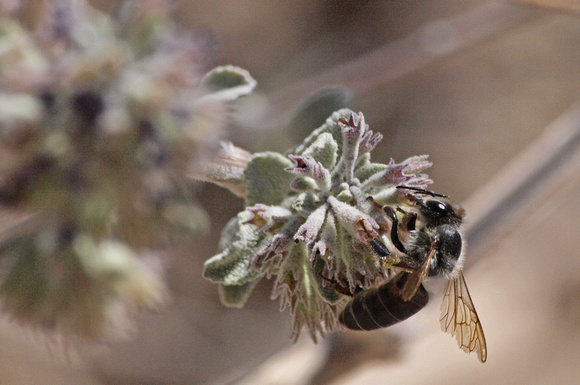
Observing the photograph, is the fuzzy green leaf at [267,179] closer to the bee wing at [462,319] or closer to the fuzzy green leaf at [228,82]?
the fuzzy green leaf at [228,82]

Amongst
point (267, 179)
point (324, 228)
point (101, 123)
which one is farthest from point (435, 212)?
point (101, 123)

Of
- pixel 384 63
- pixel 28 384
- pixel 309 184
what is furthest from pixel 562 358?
pixel 28 384

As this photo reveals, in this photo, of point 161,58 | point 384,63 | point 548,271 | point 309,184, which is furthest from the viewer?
point 548,271

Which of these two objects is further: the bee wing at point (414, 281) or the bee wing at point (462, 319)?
the bee wing at point (462, 319)

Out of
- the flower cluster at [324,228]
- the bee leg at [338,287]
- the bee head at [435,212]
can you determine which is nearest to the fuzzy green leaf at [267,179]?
the flower cluster at [324,228]

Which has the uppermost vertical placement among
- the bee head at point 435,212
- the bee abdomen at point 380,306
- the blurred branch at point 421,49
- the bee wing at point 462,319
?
the blurred branch at point 421,49

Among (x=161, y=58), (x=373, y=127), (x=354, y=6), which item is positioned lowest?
(x=161, y=58)

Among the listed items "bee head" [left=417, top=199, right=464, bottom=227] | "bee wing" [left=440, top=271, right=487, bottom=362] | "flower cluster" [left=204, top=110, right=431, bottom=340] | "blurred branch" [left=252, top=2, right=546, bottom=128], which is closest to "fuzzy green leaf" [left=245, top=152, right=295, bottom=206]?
"flower cluster" [left=204, top=110, right=431, bottom=340]

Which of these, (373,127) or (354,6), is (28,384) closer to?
(373,127)
